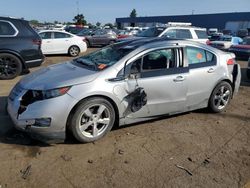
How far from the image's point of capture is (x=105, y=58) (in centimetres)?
511

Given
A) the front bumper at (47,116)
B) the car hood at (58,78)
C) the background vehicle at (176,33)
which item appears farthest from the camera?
the background vehicle at (176,33)

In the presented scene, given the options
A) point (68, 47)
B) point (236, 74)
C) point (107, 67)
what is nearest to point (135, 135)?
point (107, 67)

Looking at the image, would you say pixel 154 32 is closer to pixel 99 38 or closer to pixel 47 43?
pixel 47 43

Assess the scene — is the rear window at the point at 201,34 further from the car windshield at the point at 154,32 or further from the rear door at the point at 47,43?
the rear door at the point at 47,43

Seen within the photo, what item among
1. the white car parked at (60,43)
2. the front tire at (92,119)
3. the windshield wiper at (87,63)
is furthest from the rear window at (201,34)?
the front tire at (92,119)

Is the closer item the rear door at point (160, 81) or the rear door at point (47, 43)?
the rear door at point (160, 81)

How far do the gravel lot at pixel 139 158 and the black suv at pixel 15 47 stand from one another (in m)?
3.66

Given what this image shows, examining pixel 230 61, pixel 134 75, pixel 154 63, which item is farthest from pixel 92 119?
pixel 230 61

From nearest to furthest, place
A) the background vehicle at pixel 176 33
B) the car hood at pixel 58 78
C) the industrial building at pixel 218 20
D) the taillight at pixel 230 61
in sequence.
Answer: the car hood at pixel 58 78, the taillight at pixel 230 61, the background vehicle at pixel 176 33, the industrial building at pixel 218 20

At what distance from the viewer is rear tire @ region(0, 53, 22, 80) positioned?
8.69m

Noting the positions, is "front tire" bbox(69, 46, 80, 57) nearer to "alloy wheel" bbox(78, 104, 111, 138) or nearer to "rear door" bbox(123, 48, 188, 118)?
"rear door" bbox(123, 48, 188, 118)

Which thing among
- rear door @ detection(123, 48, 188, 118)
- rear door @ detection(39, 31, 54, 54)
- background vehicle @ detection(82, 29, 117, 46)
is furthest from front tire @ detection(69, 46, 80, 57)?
rear door @ detection(123, 48, 188, 118)

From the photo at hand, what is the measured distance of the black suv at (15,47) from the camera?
8.65 metres

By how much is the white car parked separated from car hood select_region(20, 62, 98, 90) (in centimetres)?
1059
